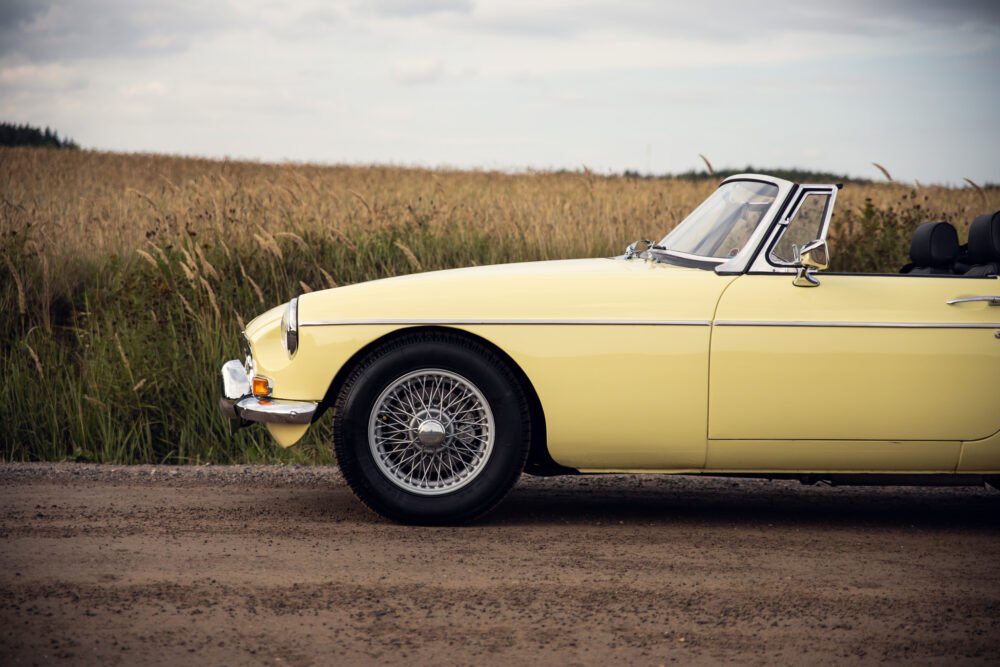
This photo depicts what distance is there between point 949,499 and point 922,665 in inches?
127

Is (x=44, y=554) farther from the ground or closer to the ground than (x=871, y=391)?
closer to the ground

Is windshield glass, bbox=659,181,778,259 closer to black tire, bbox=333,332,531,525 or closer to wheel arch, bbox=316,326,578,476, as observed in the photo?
wheel arch, bbox=316,326,578,476

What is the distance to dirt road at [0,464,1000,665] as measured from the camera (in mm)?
3803

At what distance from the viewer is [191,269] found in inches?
400

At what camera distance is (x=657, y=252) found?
6277mm

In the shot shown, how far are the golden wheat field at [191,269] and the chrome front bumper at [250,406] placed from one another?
1.81m

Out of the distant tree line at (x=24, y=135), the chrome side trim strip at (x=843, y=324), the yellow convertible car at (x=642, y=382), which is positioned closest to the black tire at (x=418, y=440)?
the yellow convertible car at (x=642, y=382)

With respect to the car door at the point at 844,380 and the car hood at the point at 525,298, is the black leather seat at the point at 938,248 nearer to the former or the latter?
the car door at the point at 844,380

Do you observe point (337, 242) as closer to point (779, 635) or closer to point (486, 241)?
point (486, 241)

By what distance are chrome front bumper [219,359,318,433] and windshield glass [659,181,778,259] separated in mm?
2053

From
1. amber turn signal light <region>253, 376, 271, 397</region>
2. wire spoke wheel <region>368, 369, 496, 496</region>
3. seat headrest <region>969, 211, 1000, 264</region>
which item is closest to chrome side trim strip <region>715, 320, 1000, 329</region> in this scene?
seat headrest <region>969, 211, 1000, 264</region>

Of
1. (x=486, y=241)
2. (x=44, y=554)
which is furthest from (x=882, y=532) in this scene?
(x=486, y=241)

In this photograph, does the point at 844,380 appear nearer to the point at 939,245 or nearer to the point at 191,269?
the point at 939,245

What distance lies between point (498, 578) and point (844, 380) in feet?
6.15
